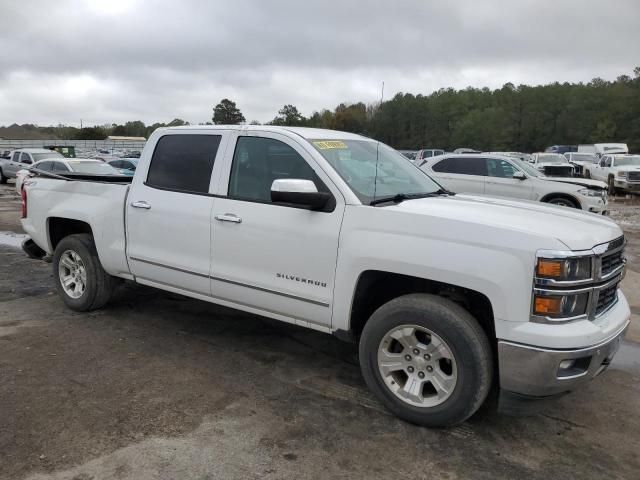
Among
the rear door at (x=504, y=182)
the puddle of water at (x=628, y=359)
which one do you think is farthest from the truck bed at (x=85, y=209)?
the rear door at (x=504, y=182)

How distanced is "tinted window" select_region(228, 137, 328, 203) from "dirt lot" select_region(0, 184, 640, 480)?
140 cm

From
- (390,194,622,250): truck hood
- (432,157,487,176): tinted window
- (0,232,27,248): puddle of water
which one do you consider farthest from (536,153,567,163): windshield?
(390,194,622,250): truck hood

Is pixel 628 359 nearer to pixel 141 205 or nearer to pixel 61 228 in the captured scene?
pixel 141 205

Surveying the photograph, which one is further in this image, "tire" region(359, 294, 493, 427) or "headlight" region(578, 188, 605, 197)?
"headlight" region(578, 188, 605, 197)

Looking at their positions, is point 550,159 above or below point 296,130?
above

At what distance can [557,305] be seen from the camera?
2963mm

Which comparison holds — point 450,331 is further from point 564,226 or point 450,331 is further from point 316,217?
point 316,217

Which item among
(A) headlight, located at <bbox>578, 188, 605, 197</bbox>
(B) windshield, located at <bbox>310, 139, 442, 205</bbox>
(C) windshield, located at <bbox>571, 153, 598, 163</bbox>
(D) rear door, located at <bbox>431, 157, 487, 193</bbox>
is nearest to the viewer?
(B) windshield, located at <bbox>310, 139, 442, 205</bbox>

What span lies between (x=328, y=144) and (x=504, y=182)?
9.42 m

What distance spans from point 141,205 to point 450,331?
2925 millimetres

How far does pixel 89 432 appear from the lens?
327 centimetres

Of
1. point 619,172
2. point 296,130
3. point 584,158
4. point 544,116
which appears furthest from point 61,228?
point 544,116

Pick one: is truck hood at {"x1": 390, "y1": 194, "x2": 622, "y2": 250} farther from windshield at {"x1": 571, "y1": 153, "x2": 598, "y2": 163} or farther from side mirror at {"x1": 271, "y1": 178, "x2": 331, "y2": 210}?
windshield at {"x1": 571, "y1": 153, "x2": 598, "y2": 163}

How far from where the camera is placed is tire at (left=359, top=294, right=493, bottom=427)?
3156mm
